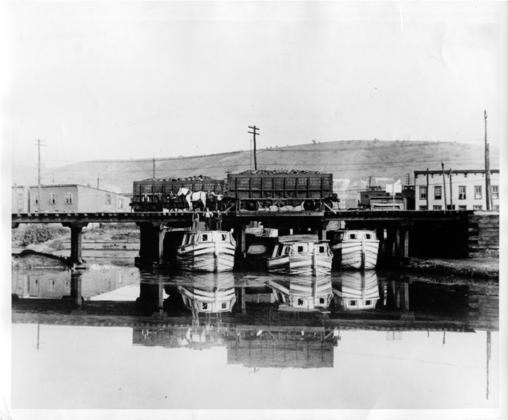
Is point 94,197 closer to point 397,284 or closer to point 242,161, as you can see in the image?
point 397,284

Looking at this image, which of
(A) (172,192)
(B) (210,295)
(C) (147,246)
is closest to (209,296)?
(B) (210,295)

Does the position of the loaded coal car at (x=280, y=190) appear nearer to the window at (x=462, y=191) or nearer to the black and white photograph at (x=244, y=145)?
the black and white photograph at (x=244, y=145)

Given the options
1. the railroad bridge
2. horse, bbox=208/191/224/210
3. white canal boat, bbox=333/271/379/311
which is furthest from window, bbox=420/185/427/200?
horse, bbox=208/191/224/210

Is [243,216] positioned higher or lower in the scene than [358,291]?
higher

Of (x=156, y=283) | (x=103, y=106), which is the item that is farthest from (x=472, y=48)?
(x=156, y=283)

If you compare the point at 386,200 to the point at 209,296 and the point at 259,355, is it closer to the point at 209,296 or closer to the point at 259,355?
the point at 209,296

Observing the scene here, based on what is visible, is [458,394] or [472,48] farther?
[472,48]

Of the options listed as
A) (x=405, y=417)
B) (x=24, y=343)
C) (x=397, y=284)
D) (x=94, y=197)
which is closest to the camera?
(x=405, y=417)
